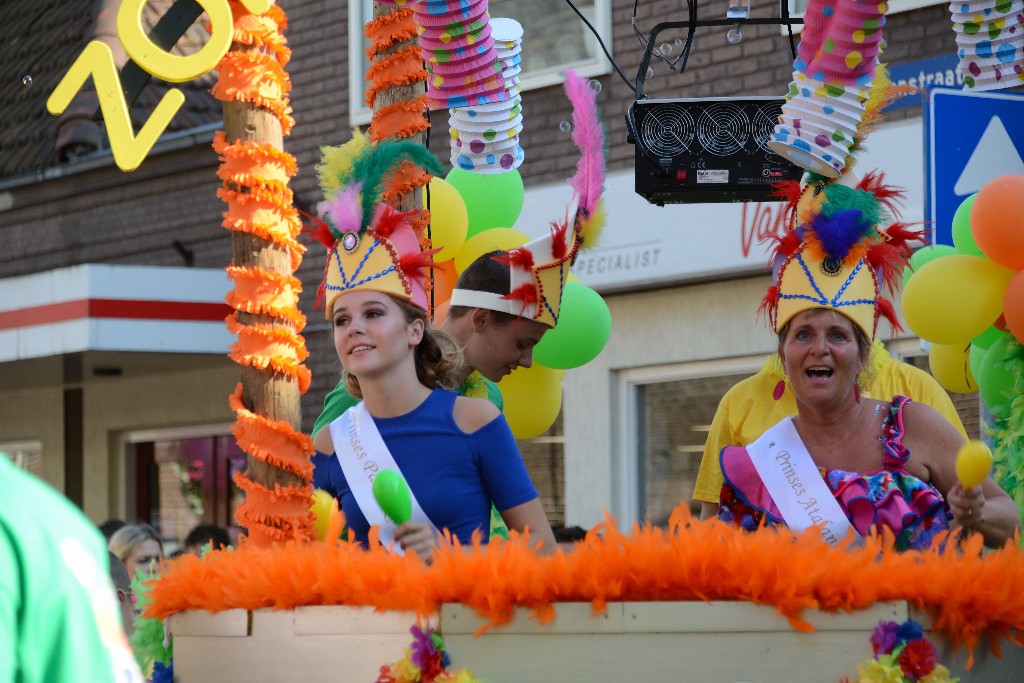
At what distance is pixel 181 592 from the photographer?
291 cm

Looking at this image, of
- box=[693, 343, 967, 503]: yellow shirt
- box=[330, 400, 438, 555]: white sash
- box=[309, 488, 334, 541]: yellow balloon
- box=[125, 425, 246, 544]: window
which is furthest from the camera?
box=[125, 425, 246, 544]: window

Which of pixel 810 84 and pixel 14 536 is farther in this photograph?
pixel 810 84

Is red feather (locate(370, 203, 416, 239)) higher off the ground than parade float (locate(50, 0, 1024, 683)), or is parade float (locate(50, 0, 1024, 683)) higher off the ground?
red feather (locate(370, 203, 416, 239))

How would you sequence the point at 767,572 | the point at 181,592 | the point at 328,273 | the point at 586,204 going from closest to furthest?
the point at 767,572
the point at 181,592
the point at 328,273
the point at 586,204

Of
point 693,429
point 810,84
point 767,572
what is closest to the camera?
point 767,572

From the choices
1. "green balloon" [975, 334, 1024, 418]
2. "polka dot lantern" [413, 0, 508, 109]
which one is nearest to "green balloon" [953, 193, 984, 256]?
"green balloon" [975, 334, 1024, 418]

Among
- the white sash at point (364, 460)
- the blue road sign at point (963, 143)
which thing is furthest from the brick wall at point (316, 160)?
the white sash at point (364, 460)

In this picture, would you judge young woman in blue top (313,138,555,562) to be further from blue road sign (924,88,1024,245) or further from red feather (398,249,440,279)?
blue road sign (924,88,1024,245)

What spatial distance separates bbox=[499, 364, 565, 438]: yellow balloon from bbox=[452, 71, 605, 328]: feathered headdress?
0.90 metres

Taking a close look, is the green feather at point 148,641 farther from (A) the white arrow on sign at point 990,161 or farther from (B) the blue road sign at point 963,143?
(A) the white arrow on sign at point 990,161

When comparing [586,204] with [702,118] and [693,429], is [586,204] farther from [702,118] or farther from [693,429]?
[693,429]

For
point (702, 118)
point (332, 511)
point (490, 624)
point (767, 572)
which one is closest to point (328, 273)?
point (332, 511)

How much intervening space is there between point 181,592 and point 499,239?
2382 mm

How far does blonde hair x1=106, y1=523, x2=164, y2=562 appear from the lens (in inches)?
277
